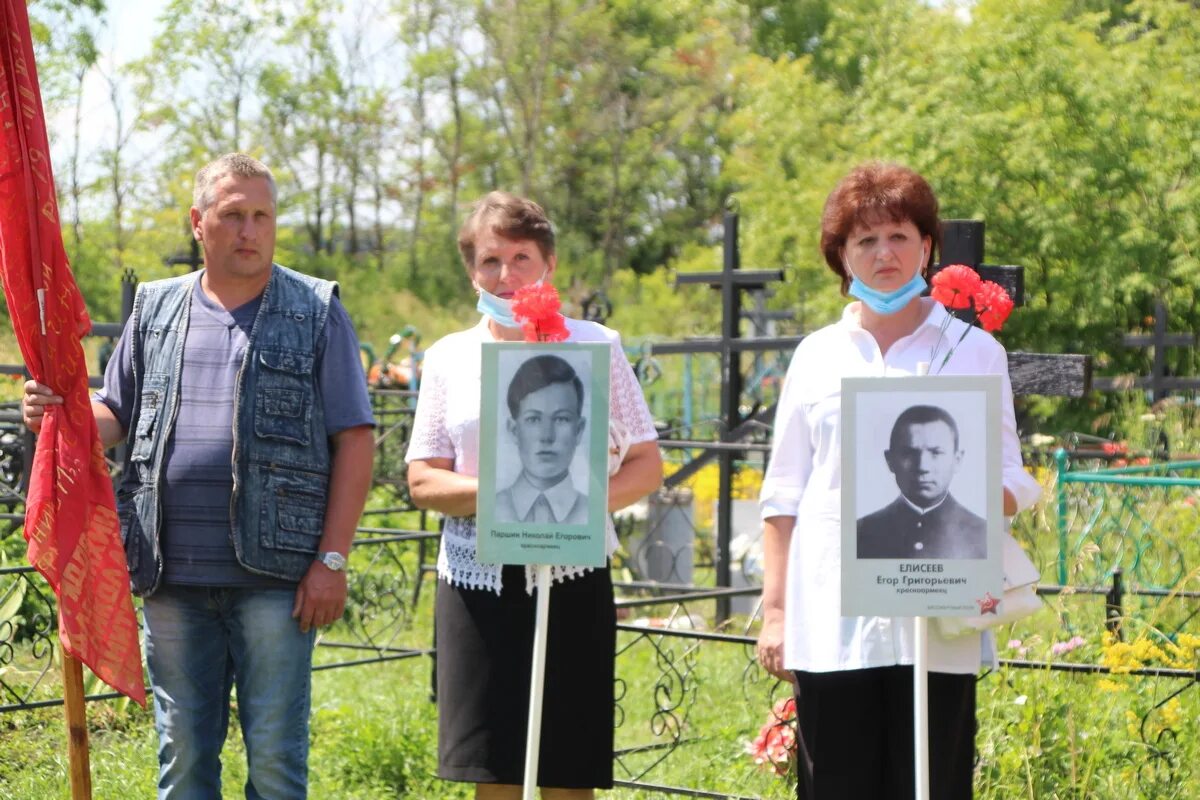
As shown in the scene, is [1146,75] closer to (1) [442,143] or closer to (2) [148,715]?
(2) [148,715]

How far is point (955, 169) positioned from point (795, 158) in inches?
273

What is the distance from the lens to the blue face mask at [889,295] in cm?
324

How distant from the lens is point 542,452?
3.34 metres

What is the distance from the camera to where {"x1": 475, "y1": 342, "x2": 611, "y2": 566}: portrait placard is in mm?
3314

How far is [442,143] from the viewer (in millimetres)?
32594

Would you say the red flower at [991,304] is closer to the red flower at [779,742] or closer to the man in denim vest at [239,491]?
the man in denim vest at [239,491]

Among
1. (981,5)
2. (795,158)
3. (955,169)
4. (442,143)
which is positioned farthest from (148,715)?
(442,143)

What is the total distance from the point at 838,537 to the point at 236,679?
149 cm

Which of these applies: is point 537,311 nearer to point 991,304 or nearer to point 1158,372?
point 991,304

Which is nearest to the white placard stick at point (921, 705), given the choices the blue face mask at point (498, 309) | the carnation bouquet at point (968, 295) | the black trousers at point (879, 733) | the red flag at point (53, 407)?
the black trousers at point (879, 733)

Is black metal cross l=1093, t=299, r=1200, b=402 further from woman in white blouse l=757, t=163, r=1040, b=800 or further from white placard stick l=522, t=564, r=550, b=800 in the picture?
white placard stick l=522, t=564, r=550, b=800

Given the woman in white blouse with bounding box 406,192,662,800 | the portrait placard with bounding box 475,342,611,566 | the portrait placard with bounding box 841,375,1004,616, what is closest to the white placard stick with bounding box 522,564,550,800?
the portrait placard with bounding box 475,342,611,566

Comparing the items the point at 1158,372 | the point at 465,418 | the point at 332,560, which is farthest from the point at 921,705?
the point at 1158,372

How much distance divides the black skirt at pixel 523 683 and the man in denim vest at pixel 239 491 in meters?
0.36
